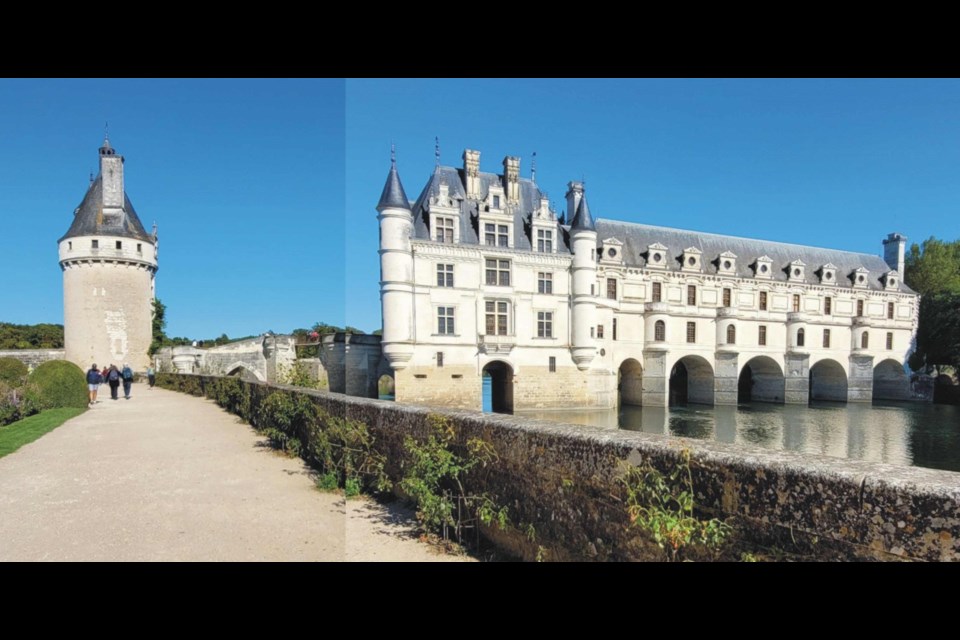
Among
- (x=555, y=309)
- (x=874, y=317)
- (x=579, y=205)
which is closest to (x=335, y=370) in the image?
(x=555, y=309)

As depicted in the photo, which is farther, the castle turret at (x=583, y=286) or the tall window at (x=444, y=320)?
the castle turret at (x=583, y=286)

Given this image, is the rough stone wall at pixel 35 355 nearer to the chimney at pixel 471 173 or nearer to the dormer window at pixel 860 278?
the chimney at pixel 471 173

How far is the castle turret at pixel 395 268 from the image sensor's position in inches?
868

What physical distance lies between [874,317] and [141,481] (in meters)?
41.0

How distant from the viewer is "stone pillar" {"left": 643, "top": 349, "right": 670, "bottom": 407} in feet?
91.5

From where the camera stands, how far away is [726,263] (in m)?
30.5

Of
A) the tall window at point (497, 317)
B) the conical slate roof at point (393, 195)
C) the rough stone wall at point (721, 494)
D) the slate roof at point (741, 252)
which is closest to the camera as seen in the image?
the rough stone wall at point (721, 494)

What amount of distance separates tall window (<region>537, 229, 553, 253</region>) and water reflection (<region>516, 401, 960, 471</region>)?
7934 millimetres

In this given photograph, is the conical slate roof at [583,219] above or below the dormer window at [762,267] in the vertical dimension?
above

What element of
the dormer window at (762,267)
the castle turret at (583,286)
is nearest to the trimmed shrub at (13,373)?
the castle turret at (583,286)

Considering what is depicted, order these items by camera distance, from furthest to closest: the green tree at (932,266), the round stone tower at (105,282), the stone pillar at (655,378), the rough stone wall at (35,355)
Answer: the green tree at (932,266) → the round stone tower at (105,282) → the rough stone wall at (35,355) → the stone pillar at (655,378)

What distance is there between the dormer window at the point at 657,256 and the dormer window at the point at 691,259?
151 cm

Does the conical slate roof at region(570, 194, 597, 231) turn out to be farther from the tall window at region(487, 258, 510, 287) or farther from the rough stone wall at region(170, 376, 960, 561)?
the rough stone wall at region(170, 376, 960, 561)

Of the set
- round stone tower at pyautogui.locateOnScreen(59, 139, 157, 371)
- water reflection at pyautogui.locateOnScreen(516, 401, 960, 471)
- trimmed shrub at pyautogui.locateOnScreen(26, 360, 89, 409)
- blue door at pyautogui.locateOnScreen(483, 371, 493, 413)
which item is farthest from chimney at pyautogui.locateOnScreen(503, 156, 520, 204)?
round stone tower at pyautogui.locateOnScreen(59, 139, 157, 371)
